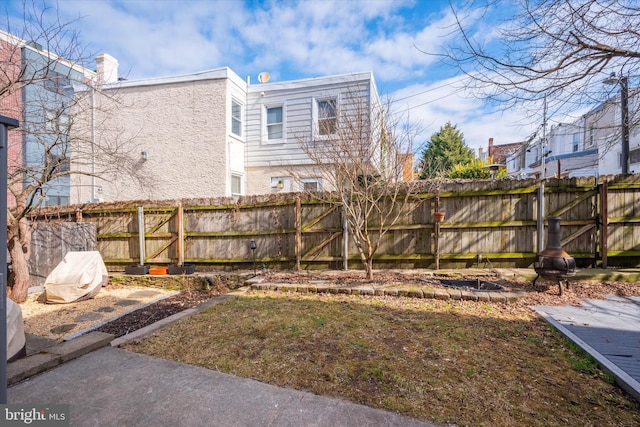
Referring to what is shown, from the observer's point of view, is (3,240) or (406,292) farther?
(406,292)

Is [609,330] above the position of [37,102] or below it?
below

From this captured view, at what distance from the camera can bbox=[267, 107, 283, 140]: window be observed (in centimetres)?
1073

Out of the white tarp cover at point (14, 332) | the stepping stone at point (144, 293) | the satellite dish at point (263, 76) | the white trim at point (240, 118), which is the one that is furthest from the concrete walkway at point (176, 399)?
the satellite dish at point (263, 76)

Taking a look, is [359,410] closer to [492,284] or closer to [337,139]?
[492,284]

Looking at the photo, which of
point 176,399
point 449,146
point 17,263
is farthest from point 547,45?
point 449,146

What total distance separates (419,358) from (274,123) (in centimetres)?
931

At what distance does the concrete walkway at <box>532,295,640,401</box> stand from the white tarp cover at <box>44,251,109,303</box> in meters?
7.48

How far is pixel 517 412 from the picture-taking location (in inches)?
87.3

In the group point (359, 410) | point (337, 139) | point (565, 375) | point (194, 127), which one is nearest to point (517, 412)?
point (565, 375)

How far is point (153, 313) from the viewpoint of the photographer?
5.10 meters

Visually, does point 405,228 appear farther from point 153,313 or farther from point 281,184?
point 153,313

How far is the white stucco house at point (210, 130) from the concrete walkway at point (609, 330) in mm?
6810

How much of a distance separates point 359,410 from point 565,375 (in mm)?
1928

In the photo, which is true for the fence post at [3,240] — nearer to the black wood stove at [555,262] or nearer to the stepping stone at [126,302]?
the stepping stone at [126,302]
